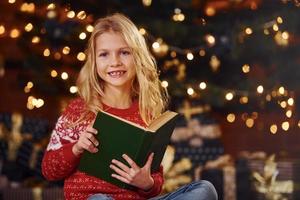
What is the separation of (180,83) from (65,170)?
3.59ft

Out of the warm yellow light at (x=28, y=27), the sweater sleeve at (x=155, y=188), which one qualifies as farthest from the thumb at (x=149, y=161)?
the warm yellow light at (x=28, y=27)

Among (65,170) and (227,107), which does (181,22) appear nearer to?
(227,107)

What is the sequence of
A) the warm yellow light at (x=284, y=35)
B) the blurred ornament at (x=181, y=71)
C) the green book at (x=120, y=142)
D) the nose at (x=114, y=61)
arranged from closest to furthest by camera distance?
the green book at (x=120, y=142) < the nose at (x=114, y=61) < the warm yellow light at (x=284, y=35) < the blurred ornament at (x=181, y=71)

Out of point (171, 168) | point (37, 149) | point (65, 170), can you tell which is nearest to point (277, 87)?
point (171, 168)

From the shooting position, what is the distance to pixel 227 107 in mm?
3217

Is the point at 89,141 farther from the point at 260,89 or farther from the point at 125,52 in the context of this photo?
the point at 260,89

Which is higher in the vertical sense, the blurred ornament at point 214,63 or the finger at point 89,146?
the finger at point 89,146

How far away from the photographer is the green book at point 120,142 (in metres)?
1.62

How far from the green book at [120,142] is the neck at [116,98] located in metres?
0.20

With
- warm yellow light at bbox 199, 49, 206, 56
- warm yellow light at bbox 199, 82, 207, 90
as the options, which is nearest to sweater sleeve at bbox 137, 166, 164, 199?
warm yellow light at bbox 199, 82, 207, 90

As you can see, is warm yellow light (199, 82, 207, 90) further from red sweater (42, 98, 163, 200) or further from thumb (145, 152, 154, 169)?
thumb (145, 152, 154, 169)

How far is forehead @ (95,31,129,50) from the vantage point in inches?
73.4

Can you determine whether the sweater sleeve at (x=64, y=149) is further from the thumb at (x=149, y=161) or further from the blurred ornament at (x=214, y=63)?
the blurred ornament at (x=214, y=63)

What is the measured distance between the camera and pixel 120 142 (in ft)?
5.38
